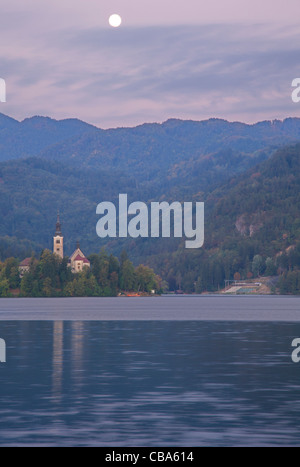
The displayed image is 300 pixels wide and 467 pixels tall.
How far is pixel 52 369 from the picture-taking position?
68250 millimetres

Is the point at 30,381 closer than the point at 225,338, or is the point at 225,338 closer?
the point at 30,381

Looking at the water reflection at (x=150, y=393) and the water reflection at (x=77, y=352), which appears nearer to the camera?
the water reflection at (x=150, y=393)

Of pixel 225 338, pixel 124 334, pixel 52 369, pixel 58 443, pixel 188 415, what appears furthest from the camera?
pixel 124 334

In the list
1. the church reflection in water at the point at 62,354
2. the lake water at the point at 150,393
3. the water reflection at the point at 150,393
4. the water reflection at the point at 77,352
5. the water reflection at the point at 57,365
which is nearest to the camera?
the lake water at the point at 150,393

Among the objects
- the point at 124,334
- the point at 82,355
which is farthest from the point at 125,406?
the point at 124,334

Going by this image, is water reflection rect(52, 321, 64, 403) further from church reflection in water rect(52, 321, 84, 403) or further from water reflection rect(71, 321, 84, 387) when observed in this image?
water reflection rect(71, 321, 84, 387)

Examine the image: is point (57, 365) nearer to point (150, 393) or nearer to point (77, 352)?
point (77, 352)

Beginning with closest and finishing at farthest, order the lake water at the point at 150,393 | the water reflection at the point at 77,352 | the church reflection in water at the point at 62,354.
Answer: the lake water at the point at 150,393 → the church reflection in water at the point at 62,354 → the water reflection at the point at 77,352

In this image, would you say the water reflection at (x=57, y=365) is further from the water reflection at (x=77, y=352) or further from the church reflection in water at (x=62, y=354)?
the water reflection at (x=77, y=352)

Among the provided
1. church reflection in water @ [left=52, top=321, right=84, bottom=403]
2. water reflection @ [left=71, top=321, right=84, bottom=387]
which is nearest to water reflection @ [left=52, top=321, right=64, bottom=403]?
church reflection in water @ [left=52, top=321, right=84, bottom=403]

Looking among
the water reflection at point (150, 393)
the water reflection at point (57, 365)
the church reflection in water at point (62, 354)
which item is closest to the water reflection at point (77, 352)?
the church reflection in water at point (62, 354)

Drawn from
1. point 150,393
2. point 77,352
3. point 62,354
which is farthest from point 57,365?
point 150,393
